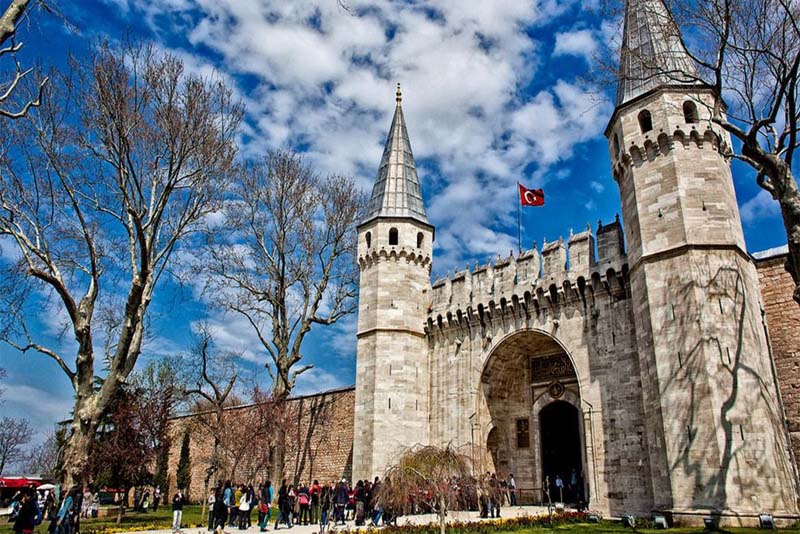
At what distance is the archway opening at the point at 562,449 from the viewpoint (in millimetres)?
18078

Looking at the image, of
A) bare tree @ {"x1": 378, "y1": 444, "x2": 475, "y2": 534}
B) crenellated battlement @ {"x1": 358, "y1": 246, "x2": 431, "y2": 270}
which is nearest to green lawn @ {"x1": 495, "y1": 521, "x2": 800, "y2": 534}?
bare tree @ {"x1": 378, "y1": 444, "x2": 475, "y2": 534}

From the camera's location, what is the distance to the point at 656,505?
12.9 m

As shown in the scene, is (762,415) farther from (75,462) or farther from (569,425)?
(75,462)

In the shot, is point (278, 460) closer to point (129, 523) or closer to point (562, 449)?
point (129, 523)

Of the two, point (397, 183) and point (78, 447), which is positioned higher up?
point (397, 183)

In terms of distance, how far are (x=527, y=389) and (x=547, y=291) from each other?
154 inches

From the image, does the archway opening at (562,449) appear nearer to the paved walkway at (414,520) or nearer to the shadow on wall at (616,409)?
the paved walkway at (414,520)

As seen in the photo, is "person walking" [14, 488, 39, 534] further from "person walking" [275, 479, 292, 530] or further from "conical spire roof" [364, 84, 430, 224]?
"conical spire roof" [364, 84, 430, 224]

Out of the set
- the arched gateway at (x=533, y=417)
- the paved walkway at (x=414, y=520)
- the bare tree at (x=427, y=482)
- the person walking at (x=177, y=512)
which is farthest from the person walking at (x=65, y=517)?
the arched gateway at (x=533, y=417)

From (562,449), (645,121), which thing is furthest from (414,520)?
(645,121)

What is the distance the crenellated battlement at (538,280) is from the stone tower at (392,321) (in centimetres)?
110

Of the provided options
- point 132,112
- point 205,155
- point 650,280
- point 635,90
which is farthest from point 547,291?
point 132,112

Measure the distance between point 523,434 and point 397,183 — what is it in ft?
35.2

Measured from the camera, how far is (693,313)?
13148mm
